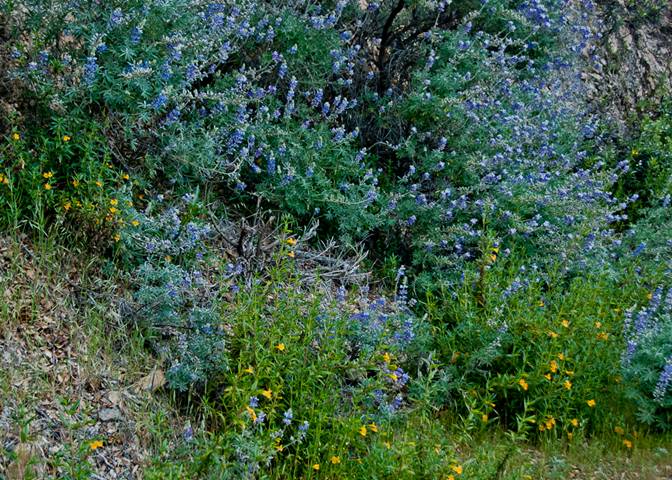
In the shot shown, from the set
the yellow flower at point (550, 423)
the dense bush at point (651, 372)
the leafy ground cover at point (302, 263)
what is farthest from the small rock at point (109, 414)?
the dense bush at point (651, 372)

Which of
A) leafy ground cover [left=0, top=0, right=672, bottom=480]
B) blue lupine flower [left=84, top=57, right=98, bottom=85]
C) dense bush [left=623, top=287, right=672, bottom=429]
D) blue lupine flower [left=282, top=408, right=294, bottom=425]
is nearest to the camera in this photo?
blue lupine flower [left=282, top=408, right=294, bottom=425]

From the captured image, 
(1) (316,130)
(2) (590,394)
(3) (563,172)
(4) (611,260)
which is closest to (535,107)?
(3) (563,172)

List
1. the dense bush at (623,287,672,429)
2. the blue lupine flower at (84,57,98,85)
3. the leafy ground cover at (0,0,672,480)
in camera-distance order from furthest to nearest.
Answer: the dense bush at (623,287,672,429) → the blue lupine flower at (84,57,98,85) → the leafy ground cover at (0,0,672,480)

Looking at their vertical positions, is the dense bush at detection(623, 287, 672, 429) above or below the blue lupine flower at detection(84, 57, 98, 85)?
below

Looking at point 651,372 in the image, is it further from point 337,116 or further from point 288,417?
point 337,116

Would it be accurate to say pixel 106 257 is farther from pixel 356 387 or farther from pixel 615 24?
pixel 615 24

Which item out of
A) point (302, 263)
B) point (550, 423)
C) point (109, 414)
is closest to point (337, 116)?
point (302, 263)

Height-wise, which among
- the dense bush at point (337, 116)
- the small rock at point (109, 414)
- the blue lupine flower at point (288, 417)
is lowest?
the small rock at point (109, 414)

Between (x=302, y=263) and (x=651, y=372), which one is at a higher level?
(x=651, y=372)

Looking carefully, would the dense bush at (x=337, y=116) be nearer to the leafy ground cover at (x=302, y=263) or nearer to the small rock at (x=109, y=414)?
the leafy ground cover at (x=302, y=263)

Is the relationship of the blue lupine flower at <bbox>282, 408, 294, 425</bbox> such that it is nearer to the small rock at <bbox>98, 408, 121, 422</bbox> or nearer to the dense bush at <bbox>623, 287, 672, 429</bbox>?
the small rock at <bbox>98, 408, 121, 422</bbox>

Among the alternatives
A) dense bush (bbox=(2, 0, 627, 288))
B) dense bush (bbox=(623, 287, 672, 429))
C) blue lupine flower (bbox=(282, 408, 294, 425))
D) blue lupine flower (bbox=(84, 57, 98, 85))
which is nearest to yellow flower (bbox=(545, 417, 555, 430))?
dense bush (bbox=(623, 287, 672, 429))

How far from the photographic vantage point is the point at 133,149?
492 cm

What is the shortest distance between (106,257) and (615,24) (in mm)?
6770
